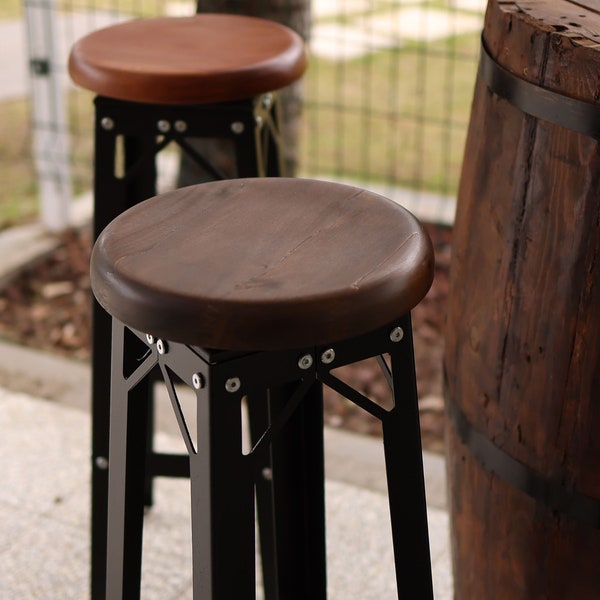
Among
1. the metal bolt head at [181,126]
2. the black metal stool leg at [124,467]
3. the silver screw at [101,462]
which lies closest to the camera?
the black metal stool leg at [124,467]

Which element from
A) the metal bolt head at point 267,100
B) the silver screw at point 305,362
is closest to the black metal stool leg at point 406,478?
the silver screw at point 305,362

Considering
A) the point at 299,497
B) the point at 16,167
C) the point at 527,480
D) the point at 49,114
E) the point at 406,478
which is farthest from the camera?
the point at 16,167

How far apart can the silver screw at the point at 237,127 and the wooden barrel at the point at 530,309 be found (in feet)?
1.37

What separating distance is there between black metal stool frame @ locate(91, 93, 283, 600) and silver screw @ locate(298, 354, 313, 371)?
2.34ft

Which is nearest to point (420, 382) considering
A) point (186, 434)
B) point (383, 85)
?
point (186, 434)

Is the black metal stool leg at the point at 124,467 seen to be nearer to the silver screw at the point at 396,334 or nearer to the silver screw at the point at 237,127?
the silver screw at the point at 396,334

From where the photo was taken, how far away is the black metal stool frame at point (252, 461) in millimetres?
1353

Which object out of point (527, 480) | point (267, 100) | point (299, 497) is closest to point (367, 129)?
point (267, 100)

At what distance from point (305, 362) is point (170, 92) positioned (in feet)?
2.39

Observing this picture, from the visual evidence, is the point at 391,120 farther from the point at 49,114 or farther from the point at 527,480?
the point at 527,480

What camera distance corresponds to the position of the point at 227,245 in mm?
1404

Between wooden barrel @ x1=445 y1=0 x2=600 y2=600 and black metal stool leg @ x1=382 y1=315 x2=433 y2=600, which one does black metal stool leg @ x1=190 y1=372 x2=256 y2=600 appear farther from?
wooden barrel @ x1=445 y1=0 x2=600 y2=600

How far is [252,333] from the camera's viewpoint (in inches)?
50.2

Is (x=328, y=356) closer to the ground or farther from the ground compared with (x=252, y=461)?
farther from the ground
